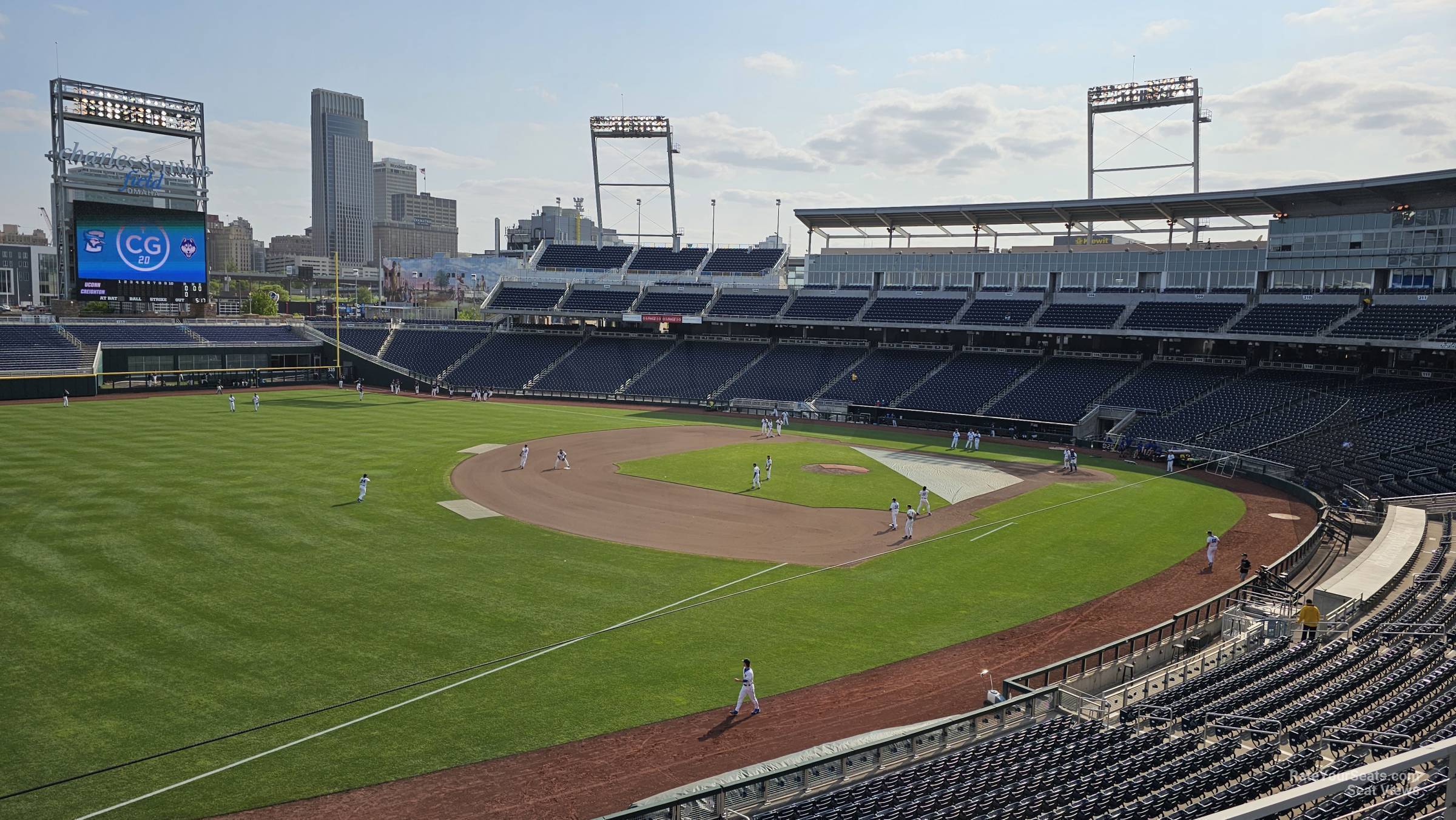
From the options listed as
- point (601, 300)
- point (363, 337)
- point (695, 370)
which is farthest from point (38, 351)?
point (695, 370)

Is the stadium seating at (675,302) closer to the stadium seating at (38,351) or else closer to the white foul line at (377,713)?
the stadium seating at (38,351)

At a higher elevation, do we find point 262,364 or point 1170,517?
point 262,364

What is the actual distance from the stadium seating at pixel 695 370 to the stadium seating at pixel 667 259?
11.1m

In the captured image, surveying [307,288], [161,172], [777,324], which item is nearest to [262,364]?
[161,172]

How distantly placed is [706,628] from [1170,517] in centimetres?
2275

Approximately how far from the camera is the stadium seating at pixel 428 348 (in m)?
82.7

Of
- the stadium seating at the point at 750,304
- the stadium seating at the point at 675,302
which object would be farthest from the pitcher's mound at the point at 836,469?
the stadium seating at the point at 675,302

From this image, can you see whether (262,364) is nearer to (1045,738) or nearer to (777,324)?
(777,324)

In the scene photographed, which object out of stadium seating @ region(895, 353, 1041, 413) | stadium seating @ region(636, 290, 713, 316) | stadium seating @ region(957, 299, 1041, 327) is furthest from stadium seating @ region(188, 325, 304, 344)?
stadium seating @ region(957, 299, 1041, 327)

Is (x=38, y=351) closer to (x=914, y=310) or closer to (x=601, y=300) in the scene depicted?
(x=601, y=300)

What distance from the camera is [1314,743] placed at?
1373 centimetres

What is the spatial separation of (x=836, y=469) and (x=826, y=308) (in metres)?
35.4

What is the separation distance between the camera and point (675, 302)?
274 ft

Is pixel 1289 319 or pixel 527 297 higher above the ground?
pixel 527 297
